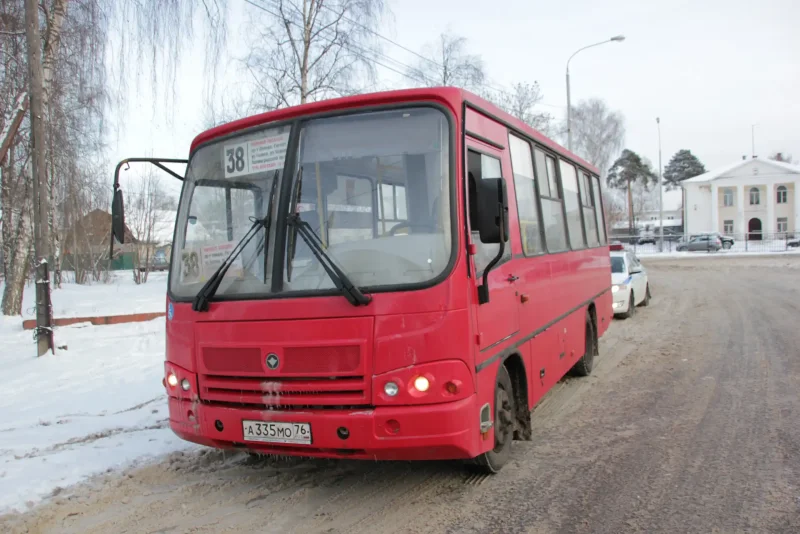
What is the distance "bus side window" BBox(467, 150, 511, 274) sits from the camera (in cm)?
425

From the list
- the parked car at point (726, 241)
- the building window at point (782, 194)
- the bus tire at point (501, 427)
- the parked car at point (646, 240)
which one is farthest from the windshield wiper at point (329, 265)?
the building window at point (782, 194)

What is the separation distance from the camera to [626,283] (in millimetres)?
14633

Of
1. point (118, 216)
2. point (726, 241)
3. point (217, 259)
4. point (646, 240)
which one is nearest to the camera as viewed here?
point (217, 259)

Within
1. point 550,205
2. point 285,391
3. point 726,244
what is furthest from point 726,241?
point 285,391

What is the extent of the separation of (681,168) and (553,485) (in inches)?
Result: 3740

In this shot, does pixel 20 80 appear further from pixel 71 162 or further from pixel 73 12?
pixel 71 162

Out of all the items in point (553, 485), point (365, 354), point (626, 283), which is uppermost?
point (365, 354)

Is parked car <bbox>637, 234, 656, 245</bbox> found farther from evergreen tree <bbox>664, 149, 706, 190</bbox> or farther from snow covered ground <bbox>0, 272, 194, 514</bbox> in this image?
snow covered ground <bbox>0, 272, 194, 514</bbox>

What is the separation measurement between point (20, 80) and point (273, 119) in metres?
12.7

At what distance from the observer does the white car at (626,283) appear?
47.4 feet

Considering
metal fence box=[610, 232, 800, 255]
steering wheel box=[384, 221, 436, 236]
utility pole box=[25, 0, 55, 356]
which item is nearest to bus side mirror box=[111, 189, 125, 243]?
steering wheel box=[384, 221, 436, 236]

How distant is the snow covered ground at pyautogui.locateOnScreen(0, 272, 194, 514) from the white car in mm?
9235

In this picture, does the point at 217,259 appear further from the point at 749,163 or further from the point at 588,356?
the point at 749,163

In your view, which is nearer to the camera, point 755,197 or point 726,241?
point 726,241
